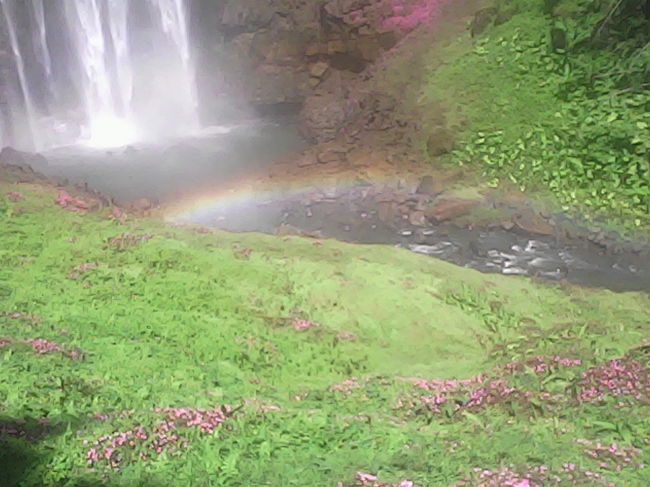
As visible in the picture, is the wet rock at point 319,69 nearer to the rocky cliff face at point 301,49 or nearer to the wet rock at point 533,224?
the rocky cliff face at point 301,49

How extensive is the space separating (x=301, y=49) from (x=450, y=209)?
11716mm

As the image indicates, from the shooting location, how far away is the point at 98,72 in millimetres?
26062

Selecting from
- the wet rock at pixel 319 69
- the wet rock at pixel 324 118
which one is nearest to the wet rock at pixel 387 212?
the wet rock at pixel 324 118

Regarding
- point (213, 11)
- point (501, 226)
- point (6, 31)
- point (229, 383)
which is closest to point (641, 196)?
point (501, 226)

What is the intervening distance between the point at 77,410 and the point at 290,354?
319cm

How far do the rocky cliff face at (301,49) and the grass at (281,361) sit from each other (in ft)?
36.6

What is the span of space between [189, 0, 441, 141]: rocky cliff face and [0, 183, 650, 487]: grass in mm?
11157

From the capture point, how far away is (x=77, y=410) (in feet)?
19.3

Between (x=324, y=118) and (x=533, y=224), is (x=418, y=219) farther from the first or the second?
(x=324, y=118)

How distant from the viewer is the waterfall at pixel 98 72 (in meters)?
24.2

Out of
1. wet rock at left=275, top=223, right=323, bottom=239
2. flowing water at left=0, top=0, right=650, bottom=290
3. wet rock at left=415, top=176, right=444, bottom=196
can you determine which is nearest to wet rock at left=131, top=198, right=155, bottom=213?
flowing water at left=0, top=0, right=650, bottom=290

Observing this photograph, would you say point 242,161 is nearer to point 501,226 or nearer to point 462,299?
point 501,226

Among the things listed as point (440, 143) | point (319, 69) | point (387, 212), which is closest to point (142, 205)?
point (387, 212)

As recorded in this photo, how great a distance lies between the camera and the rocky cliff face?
912 inches
